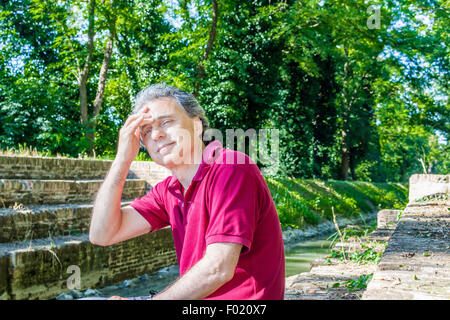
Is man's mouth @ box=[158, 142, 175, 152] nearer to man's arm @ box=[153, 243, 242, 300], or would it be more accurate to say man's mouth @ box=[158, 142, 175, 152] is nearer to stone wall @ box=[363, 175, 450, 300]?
man's arm @ box=[153, 243, 242, 300]

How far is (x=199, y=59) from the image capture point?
1565cm

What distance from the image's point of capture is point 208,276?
1.62 meters

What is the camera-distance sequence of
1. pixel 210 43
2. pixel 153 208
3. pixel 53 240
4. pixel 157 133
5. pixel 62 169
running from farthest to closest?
pixel 210 43 → pixel 62 169 → pixel 53 240 → pixel 153 208 → pixel 157 133

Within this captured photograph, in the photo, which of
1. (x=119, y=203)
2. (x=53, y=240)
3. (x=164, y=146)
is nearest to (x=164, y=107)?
(x=164, y=146)

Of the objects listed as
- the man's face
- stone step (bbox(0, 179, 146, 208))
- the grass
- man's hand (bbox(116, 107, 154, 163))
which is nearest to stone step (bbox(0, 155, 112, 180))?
stone step (bbox(0, 179, 146, 208))

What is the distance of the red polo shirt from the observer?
1.66 metres

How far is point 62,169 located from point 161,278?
3361 mm

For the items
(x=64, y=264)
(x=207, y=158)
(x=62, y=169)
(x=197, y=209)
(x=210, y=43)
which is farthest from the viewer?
(x=210, y=43)

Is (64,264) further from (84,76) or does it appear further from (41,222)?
(84,76)

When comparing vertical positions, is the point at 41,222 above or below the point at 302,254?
above

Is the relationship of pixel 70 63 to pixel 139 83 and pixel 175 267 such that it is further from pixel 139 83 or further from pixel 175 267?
pixel 175 267

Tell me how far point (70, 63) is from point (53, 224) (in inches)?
464

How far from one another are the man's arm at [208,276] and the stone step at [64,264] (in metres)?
5.30

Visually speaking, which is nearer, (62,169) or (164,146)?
(164,146)
